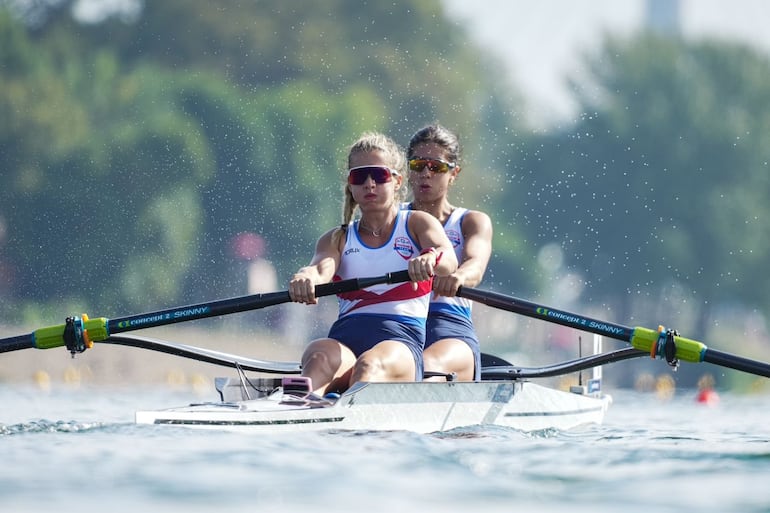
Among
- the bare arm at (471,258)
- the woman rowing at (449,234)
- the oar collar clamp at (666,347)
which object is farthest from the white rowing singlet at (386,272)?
the oar collar clamp at (666,347)

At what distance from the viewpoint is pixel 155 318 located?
8.52 m

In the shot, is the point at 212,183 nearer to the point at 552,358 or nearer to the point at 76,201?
the point at 76,201

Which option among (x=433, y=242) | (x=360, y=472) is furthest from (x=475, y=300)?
(x=360, y=472)

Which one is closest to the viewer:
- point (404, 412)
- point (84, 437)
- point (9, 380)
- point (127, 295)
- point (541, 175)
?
point (84, 437)

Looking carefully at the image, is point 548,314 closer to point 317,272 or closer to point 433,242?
point 433,242

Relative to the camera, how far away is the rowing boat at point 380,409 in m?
7.09

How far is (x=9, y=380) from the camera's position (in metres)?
28.5

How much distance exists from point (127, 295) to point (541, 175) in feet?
62.5

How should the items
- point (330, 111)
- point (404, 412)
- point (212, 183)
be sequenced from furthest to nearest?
1. point (330, 111)
2. point (212, 183)
3. point (404, 412)

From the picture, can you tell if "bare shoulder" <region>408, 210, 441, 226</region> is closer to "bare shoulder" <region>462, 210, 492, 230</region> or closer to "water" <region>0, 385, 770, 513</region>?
"bare shoulder" <region>462, 210, 492, 230</region>

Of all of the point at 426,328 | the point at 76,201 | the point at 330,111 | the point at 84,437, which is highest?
the point at 330,111

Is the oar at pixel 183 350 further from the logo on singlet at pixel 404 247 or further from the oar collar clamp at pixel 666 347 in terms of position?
the oar collar clamp at pixel 666 347

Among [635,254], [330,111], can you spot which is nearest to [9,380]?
[330,111]

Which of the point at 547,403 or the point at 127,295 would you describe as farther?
the point at 127,295
